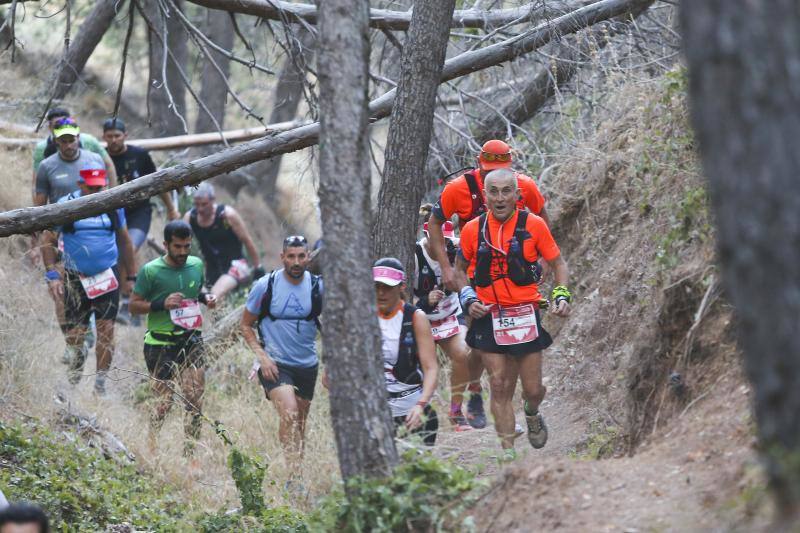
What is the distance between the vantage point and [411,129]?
7691 millimetres

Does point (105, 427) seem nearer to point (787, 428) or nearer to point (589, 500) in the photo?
point (589, 500)

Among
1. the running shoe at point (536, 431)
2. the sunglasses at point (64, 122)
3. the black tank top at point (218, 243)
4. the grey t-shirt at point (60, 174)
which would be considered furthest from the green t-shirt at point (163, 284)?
the running shoe at point (536, 431)

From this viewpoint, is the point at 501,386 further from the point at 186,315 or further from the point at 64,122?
the point at 64,122

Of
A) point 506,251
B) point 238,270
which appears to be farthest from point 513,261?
point 238,270

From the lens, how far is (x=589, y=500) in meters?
5.10

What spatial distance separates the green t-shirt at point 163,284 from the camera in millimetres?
9102

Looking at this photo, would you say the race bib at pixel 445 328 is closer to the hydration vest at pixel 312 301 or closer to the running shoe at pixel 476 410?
the running shoe at pixel 476 410

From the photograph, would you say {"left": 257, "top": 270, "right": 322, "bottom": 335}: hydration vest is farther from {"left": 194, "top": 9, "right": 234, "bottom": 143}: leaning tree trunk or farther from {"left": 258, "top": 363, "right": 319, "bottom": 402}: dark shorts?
{"left": 194, "top": 9, "right": 234, "bottom": 143}: leaning tree trunk

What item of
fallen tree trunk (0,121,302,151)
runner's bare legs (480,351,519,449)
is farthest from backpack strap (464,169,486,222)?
fallen tree trunk (0,121,302,151)

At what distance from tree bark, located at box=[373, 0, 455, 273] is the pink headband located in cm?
117

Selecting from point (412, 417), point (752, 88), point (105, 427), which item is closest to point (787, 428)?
point (752, 88)

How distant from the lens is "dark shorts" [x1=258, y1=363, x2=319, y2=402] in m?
8.38

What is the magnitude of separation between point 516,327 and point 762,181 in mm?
4106

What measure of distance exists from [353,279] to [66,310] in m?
5.82
